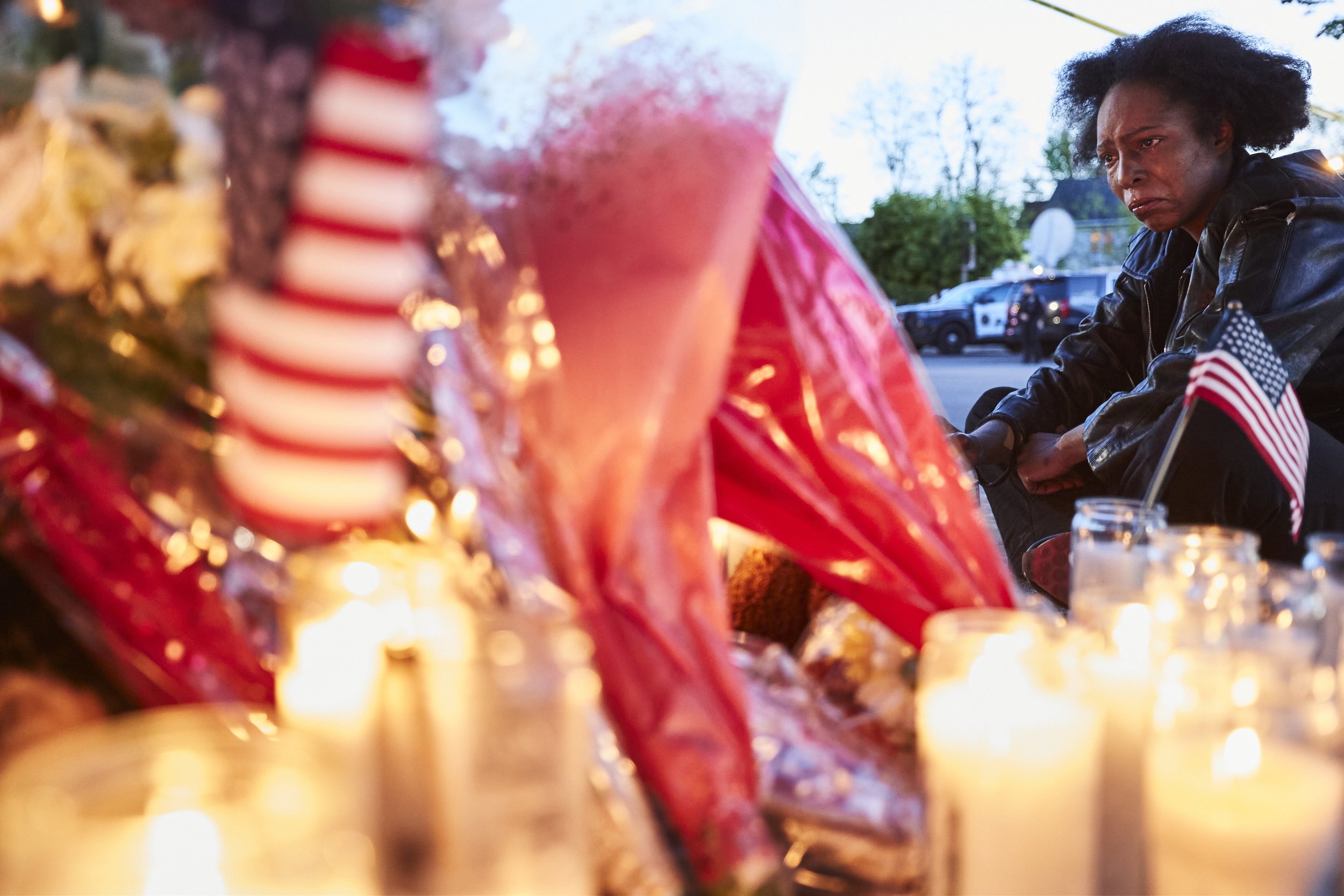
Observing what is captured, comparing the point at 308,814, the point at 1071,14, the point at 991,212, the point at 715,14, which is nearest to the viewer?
the point at 308,814

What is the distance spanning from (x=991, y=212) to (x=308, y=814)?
762 inches

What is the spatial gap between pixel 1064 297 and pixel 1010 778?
12.9 meters

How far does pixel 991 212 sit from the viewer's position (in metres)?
18.5

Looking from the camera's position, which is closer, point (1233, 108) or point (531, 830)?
point (531, 830)

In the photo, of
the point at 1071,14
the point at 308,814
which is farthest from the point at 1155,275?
the point at 308,814

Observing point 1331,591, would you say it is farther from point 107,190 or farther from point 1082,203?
point 1082,203

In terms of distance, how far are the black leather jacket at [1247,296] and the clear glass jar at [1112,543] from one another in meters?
1.17

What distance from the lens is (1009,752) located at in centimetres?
65

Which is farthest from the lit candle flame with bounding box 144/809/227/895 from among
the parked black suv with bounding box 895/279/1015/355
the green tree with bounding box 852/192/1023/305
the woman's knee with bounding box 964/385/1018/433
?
the green tree with bounding box 852/192/1023/305

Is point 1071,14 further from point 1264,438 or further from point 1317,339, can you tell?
point 1264,438

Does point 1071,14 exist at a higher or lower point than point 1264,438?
higher

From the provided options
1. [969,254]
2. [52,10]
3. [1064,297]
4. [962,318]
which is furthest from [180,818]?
[969,254]

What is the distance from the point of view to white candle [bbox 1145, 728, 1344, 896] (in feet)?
2.24

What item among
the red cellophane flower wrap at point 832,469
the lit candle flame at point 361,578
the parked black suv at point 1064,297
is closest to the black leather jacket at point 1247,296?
the red cellophane flower wrap at point 832,469
